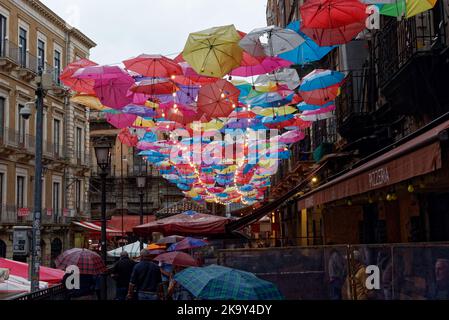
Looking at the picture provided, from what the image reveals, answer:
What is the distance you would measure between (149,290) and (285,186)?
22.4 meters

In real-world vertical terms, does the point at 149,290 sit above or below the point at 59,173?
below

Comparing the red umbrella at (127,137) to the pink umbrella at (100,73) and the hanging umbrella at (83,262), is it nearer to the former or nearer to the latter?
the pink umbrella at (100,73)

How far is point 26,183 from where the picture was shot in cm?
3734

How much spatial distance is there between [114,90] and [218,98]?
223cm

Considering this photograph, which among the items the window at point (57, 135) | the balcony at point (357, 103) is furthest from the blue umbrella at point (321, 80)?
the window at point (57, 135)

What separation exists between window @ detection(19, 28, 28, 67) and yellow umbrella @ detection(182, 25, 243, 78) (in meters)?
28.3

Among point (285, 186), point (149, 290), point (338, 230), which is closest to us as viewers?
point (149, 290)

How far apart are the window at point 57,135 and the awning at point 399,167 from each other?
1260 inches

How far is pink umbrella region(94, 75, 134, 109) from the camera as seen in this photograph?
514 inches

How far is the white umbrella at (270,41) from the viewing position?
35.1ft

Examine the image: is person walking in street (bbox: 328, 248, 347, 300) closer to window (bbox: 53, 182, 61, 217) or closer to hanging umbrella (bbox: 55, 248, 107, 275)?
hanging umbrella (bbox: 55, 248, 107, 275)

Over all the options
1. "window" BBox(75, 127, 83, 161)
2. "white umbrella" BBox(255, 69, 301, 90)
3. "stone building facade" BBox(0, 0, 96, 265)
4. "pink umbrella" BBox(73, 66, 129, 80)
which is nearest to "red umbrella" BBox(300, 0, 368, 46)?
"white umbrella" BBox(255, 69, 301, 90)

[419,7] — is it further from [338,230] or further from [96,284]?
[338,230]
